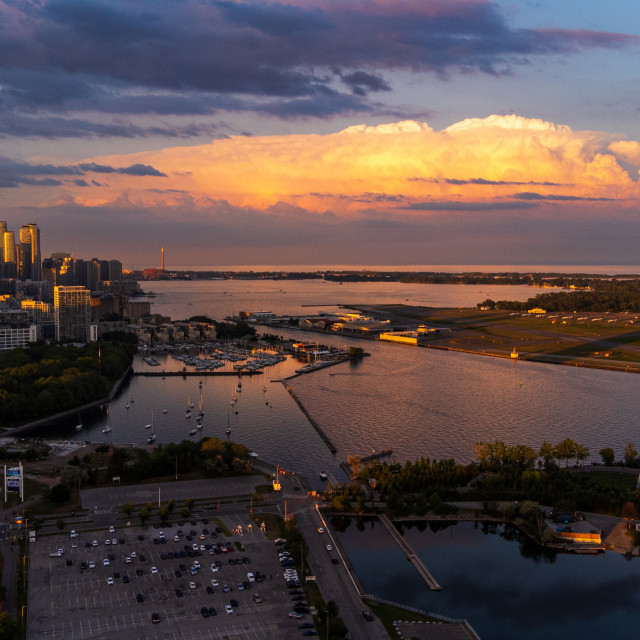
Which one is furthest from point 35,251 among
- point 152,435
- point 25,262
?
point 152,435

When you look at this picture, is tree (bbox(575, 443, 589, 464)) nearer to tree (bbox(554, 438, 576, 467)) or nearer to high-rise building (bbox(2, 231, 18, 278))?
tree (bbox(554, 438, 576, 467))

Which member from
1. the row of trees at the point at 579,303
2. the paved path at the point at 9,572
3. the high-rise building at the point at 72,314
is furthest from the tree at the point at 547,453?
the row of trees at the point at 579,303

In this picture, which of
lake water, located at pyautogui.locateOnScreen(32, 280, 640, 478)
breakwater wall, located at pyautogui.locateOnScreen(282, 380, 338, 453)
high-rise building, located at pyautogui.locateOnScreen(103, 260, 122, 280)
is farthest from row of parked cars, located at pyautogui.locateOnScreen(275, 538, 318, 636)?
high-rise building, located at pyautogui.locateOnScreen(103, 260, 122, 280)

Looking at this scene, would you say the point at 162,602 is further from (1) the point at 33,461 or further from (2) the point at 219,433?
(2) the point at 219,433

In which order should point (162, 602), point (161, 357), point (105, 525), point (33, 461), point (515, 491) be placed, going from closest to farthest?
point (162, 602) < point (105, 525) < point (515, 491) < point (33, 461) < point (161, 357)

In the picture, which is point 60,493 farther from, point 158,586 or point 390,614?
point 390,614

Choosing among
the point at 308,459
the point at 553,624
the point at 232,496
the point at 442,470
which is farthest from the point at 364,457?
the point at 553,624

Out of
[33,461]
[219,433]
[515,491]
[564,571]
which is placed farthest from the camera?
[219,433]

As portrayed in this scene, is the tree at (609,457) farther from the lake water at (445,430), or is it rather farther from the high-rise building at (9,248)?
the high-rise building at (9,248)
